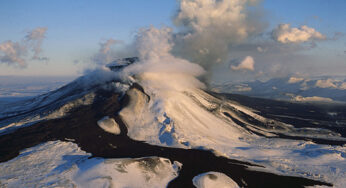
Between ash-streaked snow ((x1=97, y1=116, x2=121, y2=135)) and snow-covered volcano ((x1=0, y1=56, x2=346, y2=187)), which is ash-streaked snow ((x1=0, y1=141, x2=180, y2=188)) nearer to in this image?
snow-covered volcano ((x1=0, y1=56, x2=346, y2=187))

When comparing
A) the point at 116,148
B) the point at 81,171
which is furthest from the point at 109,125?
the point at 81,171

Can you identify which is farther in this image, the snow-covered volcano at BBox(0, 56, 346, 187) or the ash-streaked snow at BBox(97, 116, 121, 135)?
the ash-streaked snow at BBox(97, 116, 121, 135)

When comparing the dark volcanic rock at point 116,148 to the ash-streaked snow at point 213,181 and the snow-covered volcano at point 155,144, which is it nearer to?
the snow-covered volcano at point 155,144

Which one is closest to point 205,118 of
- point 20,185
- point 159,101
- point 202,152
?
point 159,101

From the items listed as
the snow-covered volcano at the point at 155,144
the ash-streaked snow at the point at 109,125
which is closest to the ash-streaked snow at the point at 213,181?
the snow-covered volcano at the point at 155,144

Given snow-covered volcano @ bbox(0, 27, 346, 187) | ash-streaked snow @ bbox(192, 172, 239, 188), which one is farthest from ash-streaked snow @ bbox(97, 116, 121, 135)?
ash-streaked snow @ bbox(192, 172, 239, 188)

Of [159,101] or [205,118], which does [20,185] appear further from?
[205,118]
